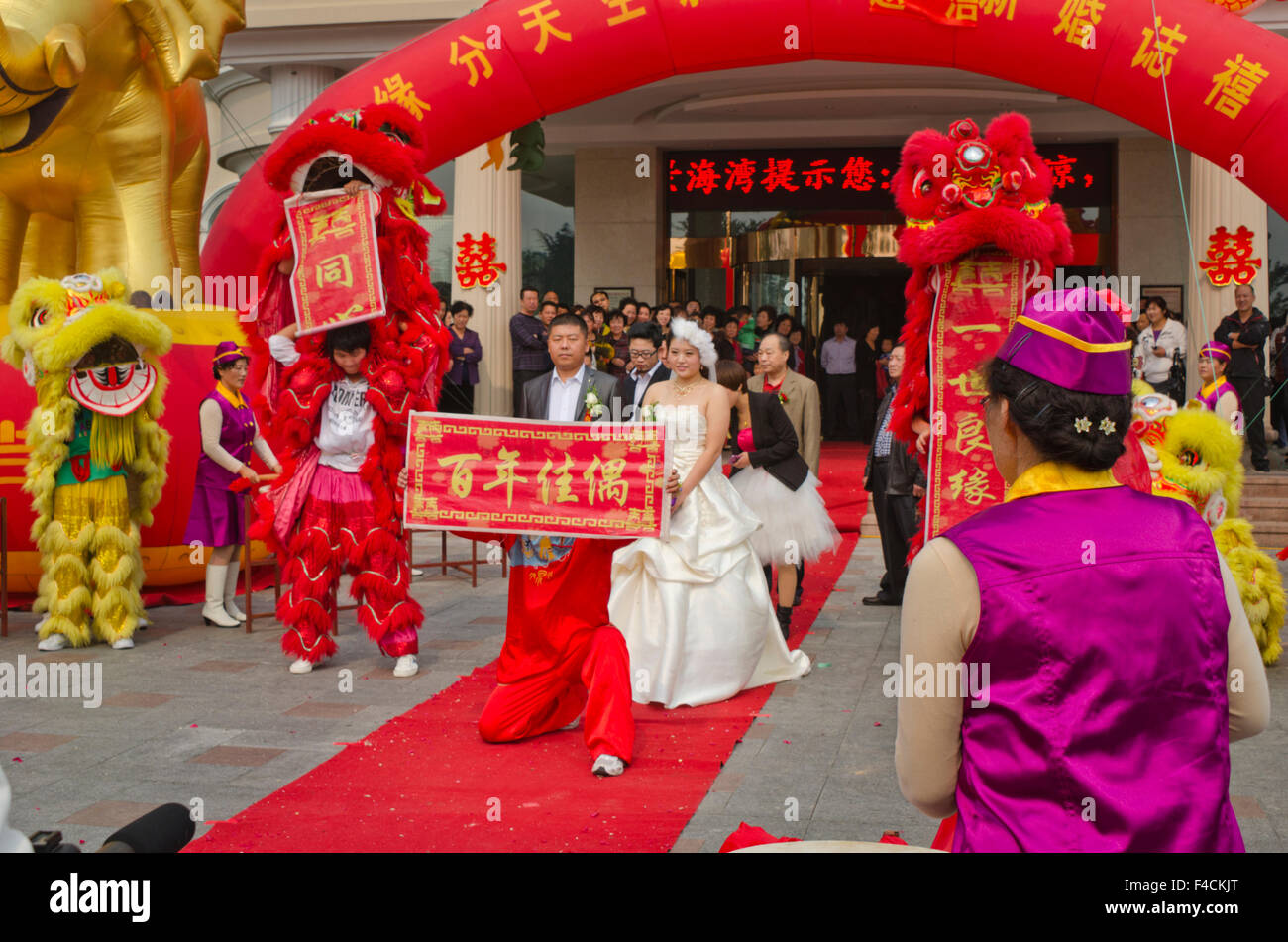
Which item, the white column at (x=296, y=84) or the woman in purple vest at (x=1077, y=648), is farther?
the white column at (x=296, y=84)

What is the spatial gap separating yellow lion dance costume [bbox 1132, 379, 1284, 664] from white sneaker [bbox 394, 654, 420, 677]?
12.0ft

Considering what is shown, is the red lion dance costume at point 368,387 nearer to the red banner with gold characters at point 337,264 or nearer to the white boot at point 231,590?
the red banner with gold characters at point 337,264

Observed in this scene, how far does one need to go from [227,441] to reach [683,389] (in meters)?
3.07

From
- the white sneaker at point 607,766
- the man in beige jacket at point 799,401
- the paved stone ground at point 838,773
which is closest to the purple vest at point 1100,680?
the paved stone ground at point 838,773

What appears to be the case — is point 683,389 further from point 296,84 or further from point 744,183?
Result: point 744,183

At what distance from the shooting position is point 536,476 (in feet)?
15.6

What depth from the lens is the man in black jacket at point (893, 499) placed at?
7762 mm

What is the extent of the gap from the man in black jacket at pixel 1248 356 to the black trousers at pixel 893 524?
517 centimetres

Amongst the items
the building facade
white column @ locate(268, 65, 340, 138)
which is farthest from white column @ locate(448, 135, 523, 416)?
white column @ locate(268, 65, 340, 138)

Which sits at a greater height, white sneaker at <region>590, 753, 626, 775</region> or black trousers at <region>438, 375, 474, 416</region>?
black trousers at <region>438, 375, 474, 416</region>

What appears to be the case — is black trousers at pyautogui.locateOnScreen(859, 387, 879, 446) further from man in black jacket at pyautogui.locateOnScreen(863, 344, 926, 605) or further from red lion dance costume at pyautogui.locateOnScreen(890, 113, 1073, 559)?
red lion dance costume at pyautogui.locateOnScreen(890, 113, 1073, 559)

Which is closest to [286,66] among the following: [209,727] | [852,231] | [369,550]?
[852,231]

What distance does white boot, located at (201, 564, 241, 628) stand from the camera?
7.39m

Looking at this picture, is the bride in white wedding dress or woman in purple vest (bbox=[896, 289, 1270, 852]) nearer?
woman in purple vest (bbox=[896, 289, 1270, 852])
